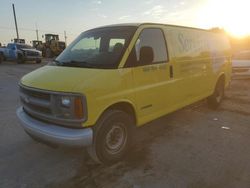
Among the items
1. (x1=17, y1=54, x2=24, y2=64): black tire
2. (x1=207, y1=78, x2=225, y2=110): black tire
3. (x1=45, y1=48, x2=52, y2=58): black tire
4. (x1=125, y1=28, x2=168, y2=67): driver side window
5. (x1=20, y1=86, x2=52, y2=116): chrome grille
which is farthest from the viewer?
(x1=45, y1=48, x2=52, y2=58): black tire

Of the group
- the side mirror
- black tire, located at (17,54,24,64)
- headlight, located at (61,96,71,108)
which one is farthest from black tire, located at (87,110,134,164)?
black tire, located at (17,54,24,64)

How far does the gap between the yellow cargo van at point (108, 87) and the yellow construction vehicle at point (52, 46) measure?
2635 centimetres

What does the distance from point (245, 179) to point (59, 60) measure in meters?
3.56

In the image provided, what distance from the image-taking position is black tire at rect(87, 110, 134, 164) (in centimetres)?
345

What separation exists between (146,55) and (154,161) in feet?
5.70

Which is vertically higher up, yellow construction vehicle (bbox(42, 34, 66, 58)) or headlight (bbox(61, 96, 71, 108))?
yellow construction vehicle (bbox(42, 34, 66, 58))

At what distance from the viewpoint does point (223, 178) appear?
3.33 m

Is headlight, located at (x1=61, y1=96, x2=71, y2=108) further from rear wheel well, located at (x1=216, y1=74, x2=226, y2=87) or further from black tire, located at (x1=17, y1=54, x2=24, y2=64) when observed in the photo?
black tire, located at (x1=17, y1=54, x2=24, y2=64)

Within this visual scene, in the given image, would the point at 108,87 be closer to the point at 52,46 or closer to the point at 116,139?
the point at 116,139

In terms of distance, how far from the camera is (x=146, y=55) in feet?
12.8

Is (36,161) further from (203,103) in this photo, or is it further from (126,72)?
(203,103)

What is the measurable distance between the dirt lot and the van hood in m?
1.29

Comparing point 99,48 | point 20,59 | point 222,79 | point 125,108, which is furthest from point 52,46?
point 125,108

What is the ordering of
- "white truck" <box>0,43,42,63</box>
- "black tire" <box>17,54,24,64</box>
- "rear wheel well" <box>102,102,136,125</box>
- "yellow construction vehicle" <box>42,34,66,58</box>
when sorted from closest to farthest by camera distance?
"rear wheel well" <box>102,102,136,125</box>
"white truck" <box>0,43,42,63</box>
"black tire" <box>17,54,24,64</box>
"yellow construction vehicle" <box>42,34,66,58</box>
